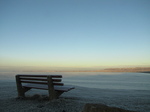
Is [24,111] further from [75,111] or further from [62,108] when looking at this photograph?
[75,111]

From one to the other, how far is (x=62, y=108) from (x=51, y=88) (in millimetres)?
1074

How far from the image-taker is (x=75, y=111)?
383 centimetres

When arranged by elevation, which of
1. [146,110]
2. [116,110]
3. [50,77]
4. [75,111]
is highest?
[50,77]

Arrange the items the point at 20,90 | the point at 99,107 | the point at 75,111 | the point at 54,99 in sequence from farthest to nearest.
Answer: the point at 20,90, the point at 54,99, the point at 75,111, the point at 99,107

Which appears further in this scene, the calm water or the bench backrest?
the calm water

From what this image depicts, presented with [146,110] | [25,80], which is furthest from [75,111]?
[25,80]

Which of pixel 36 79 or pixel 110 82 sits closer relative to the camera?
pixel 36 79

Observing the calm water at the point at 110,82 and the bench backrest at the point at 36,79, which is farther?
the calm water at the point at 110,82

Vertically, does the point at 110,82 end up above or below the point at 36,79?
below

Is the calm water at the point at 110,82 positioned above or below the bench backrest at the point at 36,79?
below

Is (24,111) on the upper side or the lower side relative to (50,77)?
lower

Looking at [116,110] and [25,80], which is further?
[25,80]

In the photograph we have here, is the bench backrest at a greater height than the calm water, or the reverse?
the bench backrest

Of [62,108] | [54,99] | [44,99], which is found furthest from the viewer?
[44,99]
